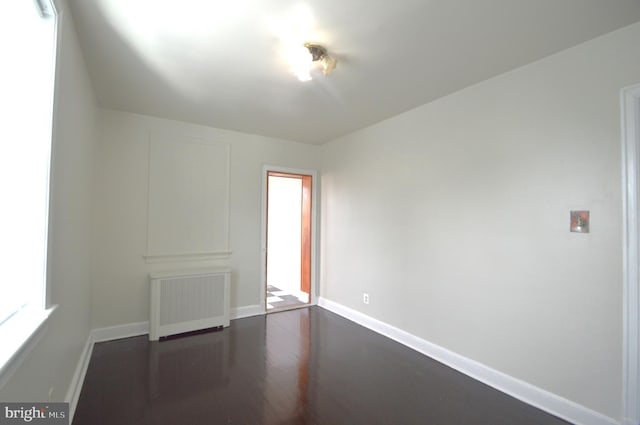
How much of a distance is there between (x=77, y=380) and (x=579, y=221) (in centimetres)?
394

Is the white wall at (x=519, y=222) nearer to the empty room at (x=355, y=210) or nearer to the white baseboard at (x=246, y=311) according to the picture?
the empty room at (x=355, y=210)

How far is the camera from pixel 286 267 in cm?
588

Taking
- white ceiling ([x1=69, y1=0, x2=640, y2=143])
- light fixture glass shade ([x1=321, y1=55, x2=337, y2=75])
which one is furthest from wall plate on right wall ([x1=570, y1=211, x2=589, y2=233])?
light fixture glass shade ([x1=321, y1=55, x2=337, y2=75])

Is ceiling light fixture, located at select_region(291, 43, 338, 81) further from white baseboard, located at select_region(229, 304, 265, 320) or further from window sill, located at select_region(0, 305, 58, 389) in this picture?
white baseboard, located at select_region(229, 304, 265, 320)

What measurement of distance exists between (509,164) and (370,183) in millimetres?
1667

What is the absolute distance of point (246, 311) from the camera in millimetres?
4027

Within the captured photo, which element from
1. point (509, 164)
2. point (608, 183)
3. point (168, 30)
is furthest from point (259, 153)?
point (608, 183)

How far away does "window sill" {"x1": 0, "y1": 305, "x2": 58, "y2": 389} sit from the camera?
0.97 m

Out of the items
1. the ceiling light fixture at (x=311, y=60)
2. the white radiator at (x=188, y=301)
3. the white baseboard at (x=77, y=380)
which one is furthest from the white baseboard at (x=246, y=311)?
the ceiling light fixture at (x=311, y=60)

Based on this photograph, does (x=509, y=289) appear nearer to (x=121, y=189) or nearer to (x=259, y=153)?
(x=259, y=153)

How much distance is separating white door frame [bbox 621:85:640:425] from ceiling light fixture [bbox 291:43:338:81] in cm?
199

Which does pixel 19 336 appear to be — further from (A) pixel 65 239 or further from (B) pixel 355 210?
(B) pixel 355 210

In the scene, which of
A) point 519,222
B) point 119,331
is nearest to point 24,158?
point 119,331

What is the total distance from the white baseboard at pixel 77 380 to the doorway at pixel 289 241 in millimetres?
2056
